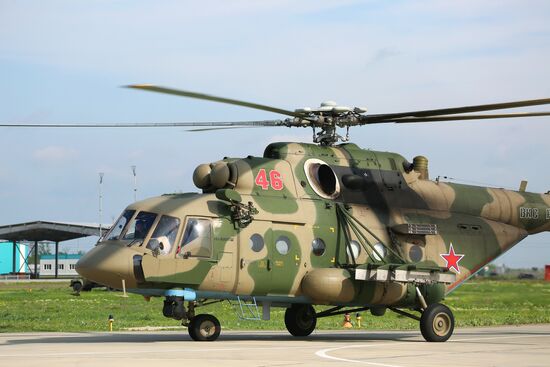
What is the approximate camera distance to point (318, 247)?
2114cm

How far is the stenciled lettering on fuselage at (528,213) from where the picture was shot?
971 inches

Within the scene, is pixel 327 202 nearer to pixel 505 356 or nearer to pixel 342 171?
pixel 342 171

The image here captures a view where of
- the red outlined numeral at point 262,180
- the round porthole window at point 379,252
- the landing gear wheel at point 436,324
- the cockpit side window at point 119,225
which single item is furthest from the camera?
the round porthole window at point 379,252

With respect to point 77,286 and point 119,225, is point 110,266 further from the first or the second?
point 77,286

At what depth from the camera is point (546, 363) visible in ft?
50.2

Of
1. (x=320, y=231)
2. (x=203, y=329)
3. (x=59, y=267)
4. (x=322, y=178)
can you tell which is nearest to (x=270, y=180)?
(x=322, y=178)

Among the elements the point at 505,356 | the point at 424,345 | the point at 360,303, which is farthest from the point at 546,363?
the point at 360,303

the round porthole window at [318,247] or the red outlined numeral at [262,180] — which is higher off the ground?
the red outlined numeral at [262,180]

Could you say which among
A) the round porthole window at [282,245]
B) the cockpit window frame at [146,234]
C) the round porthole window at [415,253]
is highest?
the cockpit window frame at [146,234]

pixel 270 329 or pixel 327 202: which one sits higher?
pixel 327 202

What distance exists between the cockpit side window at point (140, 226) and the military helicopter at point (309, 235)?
0.03 metres

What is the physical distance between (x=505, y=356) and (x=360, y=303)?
17.3 feet

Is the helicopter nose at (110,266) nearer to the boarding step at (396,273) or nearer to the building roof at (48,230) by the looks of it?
the boarding step at (396,273)

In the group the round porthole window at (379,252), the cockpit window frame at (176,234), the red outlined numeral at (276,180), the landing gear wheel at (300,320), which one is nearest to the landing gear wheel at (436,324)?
the round porthole window at (379,252)
